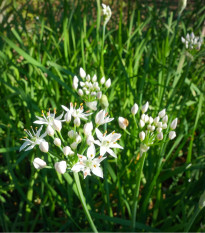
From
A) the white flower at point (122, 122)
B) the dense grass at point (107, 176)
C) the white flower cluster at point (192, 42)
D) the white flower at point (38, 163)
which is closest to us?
the white flower at point (38, 163)

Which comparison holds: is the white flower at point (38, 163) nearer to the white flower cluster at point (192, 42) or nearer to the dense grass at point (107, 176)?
the dense grass at point (107, 176)

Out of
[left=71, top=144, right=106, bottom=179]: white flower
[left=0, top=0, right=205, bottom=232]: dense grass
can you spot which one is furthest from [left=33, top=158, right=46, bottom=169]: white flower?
[left=0, top=0, right=205, bottom=232]: dense grass

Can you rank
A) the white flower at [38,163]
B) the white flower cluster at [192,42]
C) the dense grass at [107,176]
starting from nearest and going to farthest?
the white flower at [38,163]
the dense grass at [107,176]
the white flower cluster at [192,42]

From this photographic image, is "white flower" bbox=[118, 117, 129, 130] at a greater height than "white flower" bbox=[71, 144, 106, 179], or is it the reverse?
"white flower" bbox=[118, 117, 129, 130]

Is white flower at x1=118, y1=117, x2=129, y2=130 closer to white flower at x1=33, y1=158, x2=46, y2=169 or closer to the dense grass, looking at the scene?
the dense grass

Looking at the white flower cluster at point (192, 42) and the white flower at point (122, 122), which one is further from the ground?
the white flower cluster at point (192, 42)

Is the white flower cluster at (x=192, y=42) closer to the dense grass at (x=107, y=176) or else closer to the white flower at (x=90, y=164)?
the dense grass at (x=107, y=176)

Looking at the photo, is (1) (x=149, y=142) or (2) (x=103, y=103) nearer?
(1) (x=149, y=142)

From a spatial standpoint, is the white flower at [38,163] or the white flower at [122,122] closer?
the white flower at [38,163]

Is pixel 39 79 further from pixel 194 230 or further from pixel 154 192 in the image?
pixel 194 230

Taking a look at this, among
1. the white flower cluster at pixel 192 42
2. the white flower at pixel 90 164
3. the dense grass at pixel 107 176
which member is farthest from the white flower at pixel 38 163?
the white flower cluster at pixel 192 42

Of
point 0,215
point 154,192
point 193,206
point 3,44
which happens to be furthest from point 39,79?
point 193,206
